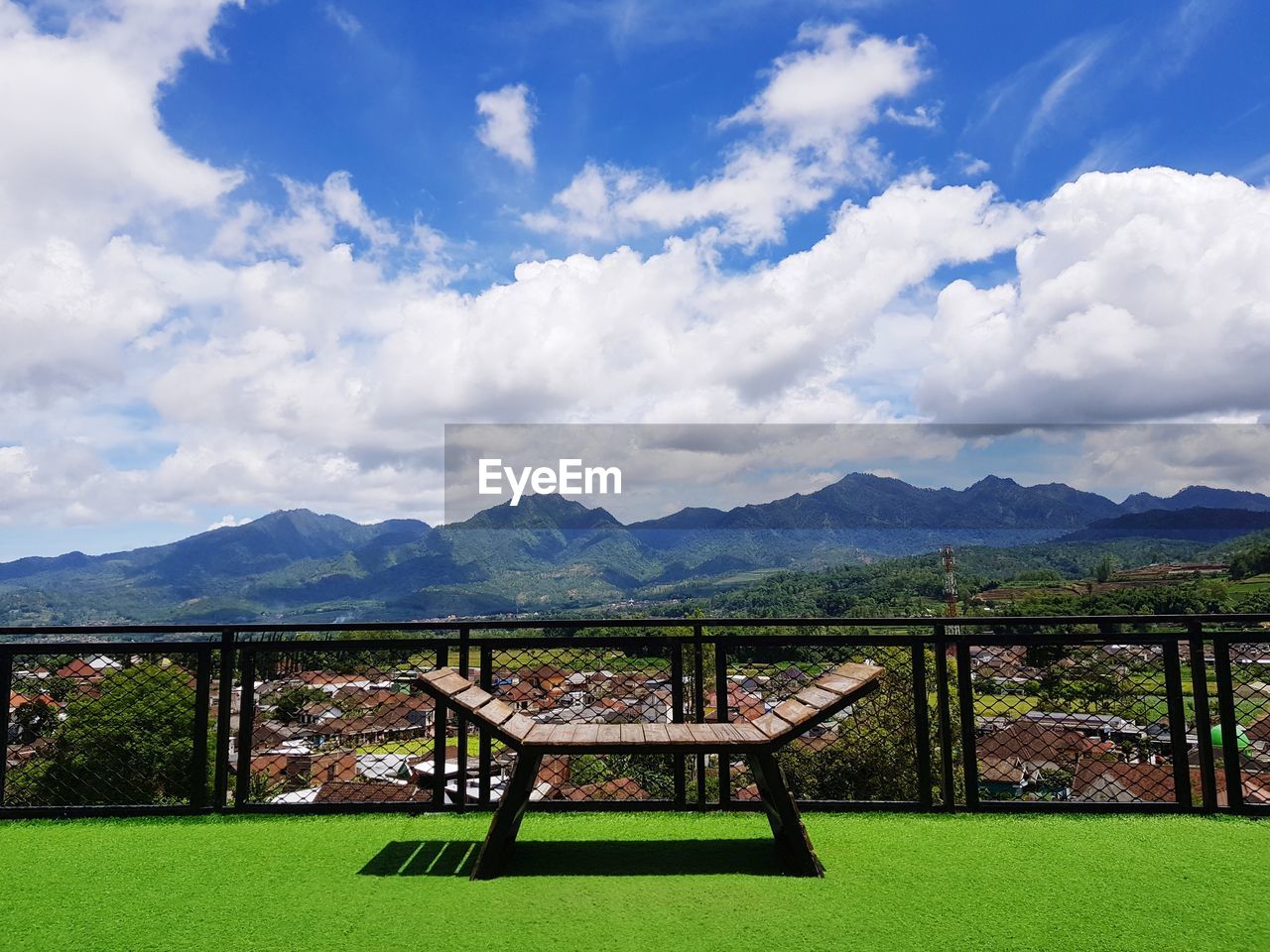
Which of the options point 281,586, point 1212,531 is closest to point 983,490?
point 1212,531

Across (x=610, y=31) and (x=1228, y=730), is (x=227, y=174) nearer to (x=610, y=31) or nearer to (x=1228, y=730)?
(x=610, y=31)

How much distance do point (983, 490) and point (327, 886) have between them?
10978 centimetres

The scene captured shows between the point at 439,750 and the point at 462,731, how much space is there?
344 millimetres

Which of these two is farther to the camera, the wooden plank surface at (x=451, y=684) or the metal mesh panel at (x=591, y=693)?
the metal mesh panel at (x=591, y=693)

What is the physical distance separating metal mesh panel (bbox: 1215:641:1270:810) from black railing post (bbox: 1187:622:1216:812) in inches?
5.2

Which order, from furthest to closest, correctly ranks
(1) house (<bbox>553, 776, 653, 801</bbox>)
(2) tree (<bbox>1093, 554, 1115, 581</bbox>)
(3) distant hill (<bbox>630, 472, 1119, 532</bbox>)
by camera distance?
(3) distant hill (<bbox>630, 472, 1119, 532</bbox>), (2) tree (<bbox>1093, 554, 1115, 581</bbox>), (1) house (<bbox>553, 776, 653, 801</bbox>)

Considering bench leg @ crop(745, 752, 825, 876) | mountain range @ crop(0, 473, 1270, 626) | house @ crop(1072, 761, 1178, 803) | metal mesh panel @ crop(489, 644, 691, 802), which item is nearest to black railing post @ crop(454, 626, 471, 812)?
metal mesh panel @ crop(489, 644, 691, 802)

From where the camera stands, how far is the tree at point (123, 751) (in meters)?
4.46

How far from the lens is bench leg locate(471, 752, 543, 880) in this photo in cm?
311

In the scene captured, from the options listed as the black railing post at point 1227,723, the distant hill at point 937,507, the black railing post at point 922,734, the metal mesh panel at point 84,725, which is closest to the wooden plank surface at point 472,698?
the metal mesh panel at point 84,725

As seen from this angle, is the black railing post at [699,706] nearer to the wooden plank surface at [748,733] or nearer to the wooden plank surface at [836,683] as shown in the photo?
the wooden plank surface at [748,733]

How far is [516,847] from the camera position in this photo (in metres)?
3.52

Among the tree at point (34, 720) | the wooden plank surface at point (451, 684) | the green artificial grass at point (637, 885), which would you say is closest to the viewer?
the green artificial grass at point (637, 885)

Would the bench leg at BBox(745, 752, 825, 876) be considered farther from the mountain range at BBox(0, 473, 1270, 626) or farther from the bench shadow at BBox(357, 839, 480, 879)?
the mountain range at BBox(0, 473, 1270, 626)
